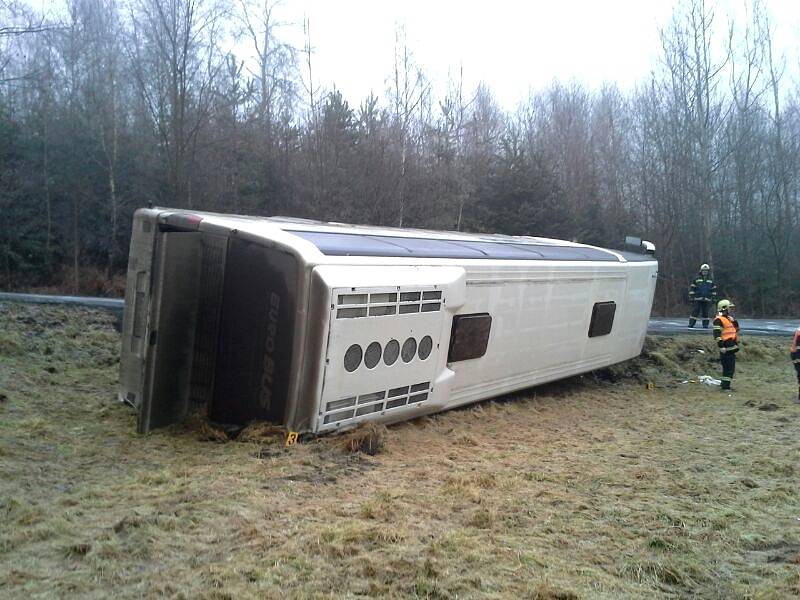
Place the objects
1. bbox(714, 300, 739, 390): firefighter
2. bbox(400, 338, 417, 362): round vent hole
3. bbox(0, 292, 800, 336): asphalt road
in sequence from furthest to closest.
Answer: bbox(0, 292, 800, 336): asphalt road
bbox(714, 300, 739, 390): firefighter
bbox(400, 338, 417, 362): round vent hole

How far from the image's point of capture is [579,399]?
12258mm

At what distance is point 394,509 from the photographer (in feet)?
17.3

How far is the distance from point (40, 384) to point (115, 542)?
18.2ft

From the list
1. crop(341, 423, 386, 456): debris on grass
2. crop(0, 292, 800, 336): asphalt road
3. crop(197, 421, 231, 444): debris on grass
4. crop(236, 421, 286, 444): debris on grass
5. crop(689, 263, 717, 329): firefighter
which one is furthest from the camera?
crop(689, 263, 717, 329): firefighter

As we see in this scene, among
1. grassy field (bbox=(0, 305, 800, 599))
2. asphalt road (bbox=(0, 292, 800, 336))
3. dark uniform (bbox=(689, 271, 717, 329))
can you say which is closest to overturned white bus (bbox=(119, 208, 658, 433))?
grassy field (bbox=(0, 305, 800, 599))

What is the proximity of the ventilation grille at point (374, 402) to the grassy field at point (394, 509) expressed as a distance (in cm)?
31

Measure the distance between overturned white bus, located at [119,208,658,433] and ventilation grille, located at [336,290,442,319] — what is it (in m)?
0.01

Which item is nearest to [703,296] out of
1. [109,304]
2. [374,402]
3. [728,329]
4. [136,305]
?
[728,329]

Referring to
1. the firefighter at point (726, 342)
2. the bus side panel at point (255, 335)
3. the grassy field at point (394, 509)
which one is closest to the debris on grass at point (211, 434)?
the grassy field at point (394, 509)

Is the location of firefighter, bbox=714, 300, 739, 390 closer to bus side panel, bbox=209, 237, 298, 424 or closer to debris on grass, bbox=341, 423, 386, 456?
debris on grass, bbox=341, 423, 386, 456

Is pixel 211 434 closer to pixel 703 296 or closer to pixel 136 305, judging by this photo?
pixel 136 305

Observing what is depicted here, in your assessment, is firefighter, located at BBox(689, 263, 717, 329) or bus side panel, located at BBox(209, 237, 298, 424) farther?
firefighter, located at BBox(689, 263, 717, 329)

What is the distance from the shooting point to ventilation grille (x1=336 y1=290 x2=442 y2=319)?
23.0 ft

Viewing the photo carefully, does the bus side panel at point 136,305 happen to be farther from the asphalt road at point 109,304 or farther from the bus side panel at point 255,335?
the asphalt road at point 109,304
